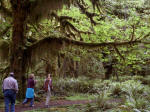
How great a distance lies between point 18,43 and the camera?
1111 centimetres

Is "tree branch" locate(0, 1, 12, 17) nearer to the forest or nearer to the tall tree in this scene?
the forest

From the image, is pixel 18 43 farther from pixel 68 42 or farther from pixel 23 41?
pixel 68 42

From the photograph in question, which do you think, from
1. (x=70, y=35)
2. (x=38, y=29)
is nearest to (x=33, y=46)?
(x=38, y=29)

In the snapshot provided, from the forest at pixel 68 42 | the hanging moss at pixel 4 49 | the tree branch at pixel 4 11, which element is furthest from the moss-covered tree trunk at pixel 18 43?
the tree branch at pixel 4 11

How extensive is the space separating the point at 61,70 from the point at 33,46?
31.9ft

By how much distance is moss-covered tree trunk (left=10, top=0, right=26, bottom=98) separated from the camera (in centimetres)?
1100

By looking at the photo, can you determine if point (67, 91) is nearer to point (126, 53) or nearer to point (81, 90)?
point (81, 90)

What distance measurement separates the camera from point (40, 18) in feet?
36.2

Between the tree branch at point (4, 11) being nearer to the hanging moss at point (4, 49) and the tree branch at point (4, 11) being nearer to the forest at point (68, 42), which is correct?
the forest at point (68, 42)

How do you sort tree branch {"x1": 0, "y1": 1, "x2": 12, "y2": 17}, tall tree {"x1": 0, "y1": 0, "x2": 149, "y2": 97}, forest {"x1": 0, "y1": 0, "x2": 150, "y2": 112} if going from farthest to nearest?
tree branch {"x1": 0, "y1": 1, "x2": 12, "y2": 17}, tall tree {"x1": 0, "y1": 0, "x2": 149, "y2": 97}, forest {"x1": 0, "y1": 0, "x2": 150, "y2": 112}

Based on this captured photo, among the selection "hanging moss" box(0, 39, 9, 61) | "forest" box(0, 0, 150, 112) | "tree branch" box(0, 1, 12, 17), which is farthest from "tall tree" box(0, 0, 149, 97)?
"hanging moss" box(0, 39, 9, 61)

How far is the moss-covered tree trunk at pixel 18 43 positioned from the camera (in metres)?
11.0

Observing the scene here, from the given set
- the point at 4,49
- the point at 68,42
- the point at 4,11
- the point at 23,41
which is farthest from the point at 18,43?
the point at 68,42

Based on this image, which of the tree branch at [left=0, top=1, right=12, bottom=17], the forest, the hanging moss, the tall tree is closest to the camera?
the forest
